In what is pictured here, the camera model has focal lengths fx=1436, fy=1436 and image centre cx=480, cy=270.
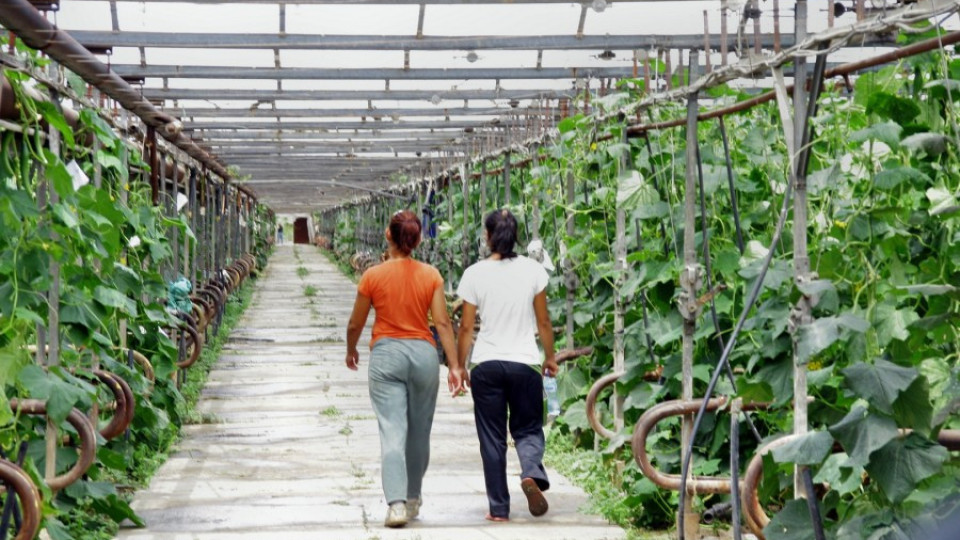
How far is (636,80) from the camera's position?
7.79 meters

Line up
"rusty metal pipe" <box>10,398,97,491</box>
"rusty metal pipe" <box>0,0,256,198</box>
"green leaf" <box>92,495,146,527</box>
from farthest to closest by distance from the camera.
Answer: "green leaf" <box>92,495,146,527</box>
"rusty metal pipe" <box>10,398,97,491</box>
"rusty metal pipe" <box>0,0,256,198</box>

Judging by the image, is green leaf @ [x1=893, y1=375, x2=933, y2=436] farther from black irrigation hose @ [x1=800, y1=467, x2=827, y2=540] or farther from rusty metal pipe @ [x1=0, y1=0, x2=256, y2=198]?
rusty metal pipe @ [x1=0, y1=0, x2=256, y2=198]

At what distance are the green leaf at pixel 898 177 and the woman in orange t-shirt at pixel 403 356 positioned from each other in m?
2.93

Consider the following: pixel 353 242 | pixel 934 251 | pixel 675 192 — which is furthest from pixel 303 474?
pixel 353 242

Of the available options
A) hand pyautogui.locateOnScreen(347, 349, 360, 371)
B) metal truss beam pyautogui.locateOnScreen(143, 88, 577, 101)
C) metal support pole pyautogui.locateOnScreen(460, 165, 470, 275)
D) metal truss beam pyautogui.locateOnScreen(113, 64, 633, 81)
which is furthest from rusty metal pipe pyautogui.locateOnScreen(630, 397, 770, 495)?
metal support pole pyautogui.locateOnScreen(460, 165, 470, 275)

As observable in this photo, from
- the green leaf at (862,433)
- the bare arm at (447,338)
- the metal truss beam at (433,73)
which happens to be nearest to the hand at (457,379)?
the bare arm at (447,338)

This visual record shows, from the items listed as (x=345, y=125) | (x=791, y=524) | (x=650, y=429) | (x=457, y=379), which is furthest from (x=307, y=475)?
(x=345, y=125)

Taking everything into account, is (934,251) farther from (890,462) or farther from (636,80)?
(636,80)

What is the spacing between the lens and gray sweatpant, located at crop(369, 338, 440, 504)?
6824mm

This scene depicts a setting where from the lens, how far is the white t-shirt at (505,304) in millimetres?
6879

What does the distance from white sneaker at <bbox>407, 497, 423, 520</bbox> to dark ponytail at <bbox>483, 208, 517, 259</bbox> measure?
1.27 meters

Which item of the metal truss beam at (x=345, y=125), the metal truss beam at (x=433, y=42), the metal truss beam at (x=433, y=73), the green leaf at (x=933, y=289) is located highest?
the metal truss beam at (x=433, y=42)

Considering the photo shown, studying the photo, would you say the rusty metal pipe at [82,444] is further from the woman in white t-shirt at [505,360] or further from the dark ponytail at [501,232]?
the dark ponytail at [501,232]

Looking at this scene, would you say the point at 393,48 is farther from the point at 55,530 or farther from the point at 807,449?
the point at 807,449
